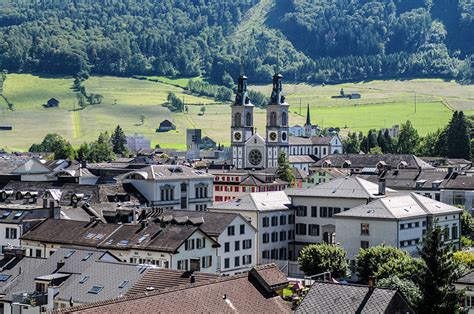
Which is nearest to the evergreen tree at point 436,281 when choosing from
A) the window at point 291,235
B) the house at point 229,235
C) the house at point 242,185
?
the house at point 229,235

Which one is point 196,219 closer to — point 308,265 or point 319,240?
point 308,265

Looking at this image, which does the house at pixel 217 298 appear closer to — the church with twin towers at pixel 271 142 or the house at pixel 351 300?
the house at pixel 351 300

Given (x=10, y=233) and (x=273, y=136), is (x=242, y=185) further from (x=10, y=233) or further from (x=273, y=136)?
(x=10, y=233)

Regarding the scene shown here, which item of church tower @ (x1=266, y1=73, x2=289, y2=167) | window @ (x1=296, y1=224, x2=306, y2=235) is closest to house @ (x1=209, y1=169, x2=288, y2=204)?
window @ (x1=296, y1=224, x2=306, y2=235)

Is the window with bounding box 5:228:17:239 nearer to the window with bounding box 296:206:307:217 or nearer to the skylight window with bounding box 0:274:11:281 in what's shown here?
the skylight window with bounding box 0:274:11:281

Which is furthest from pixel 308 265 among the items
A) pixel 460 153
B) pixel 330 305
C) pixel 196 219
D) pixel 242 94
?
pixel 242 94

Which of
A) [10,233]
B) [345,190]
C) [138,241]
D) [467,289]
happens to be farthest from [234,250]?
[467,289]
